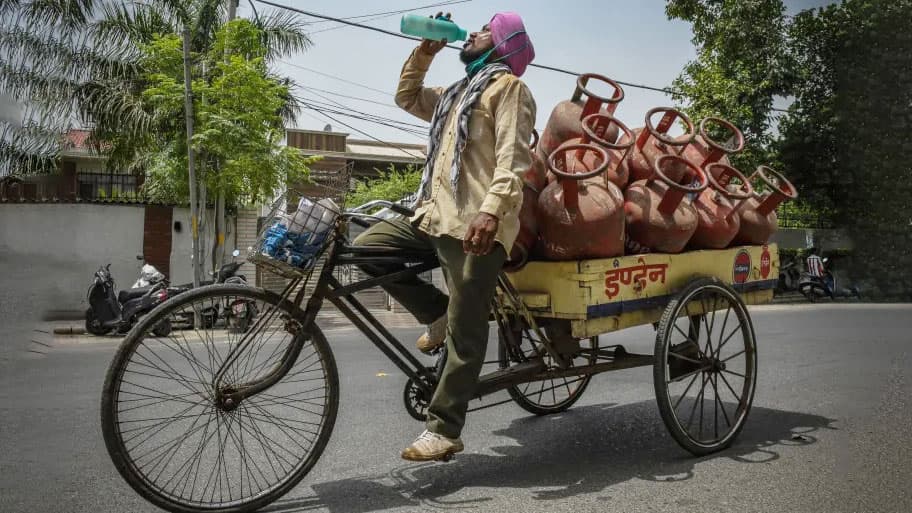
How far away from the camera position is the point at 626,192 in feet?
12.2

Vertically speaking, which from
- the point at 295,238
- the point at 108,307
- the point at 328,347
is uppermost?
the point at 295,238

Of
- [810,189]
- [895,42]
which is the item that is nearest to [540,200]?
[895,42]

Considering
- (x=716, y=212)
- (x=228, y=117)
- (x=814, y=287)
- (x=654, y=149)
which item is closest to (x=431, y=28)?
(x=654, y=149)

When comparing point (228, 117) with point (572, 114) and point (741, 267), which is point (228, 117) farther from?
point (741, 267)

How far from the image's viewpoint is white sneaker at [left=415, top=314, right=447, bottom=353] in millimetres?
3383

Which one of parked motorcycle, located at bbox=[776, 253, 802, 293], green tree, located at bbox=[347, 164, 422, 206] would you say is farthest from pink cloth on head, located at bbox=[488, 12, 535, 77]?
green tree, located at bbox=[347, 164, 422, 206]

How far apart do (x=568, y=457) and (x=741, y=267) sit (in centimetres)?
149

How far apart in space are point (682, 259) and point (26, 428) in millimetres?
3961

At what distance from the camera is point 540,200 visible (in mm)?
3355

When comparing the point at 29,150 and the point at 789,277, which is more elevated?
the point at 29,150

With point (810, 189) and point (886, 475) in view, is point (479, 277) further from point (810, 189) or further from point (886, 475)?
point (810, 189)

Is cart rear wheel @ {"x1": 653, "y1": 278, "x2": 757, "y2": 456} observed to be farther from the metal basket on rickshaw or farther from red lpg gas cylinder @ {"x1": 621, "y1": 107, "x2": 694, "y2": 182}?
the metal basket on rickshaw

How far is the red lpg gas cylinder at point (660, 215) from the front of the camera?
356 centimetres

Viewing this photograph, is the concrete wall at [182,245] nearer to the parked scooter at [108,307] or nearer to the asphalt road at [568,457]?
the parked scooter at [108,307]
